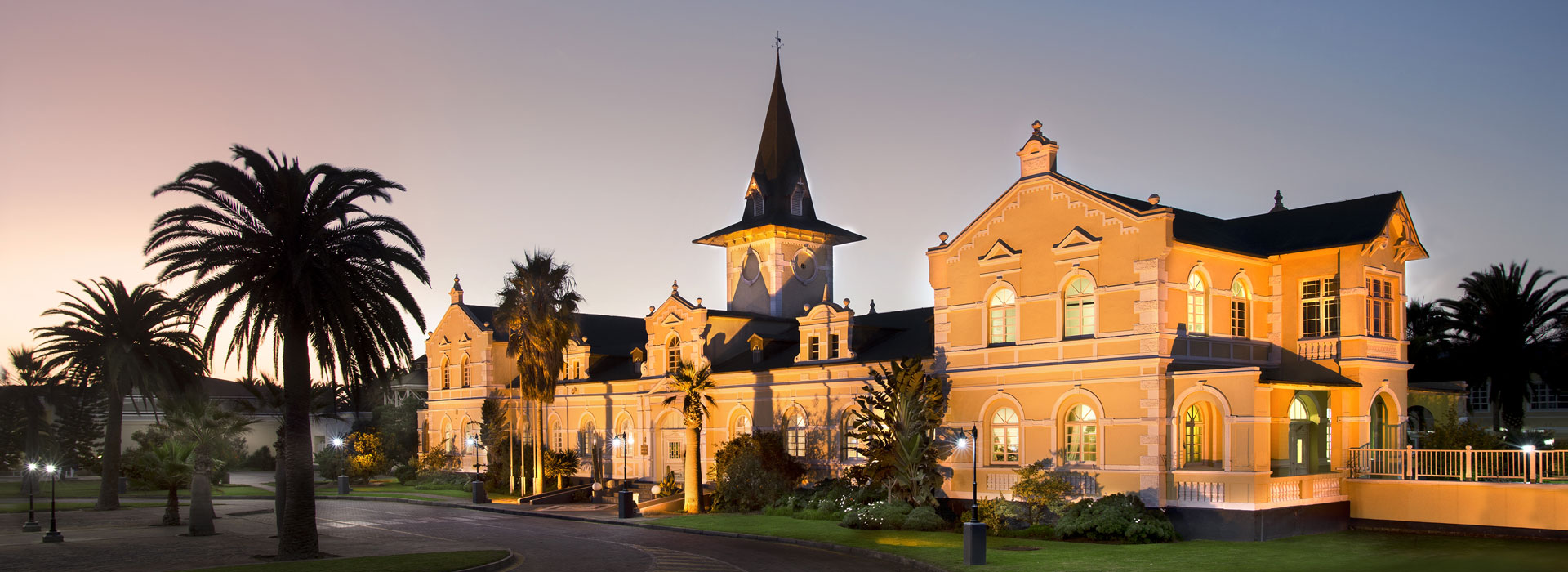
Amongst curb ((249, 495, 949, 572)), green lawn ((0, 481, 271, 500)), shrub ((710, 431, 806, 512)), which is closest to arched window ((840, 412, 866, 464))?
shrub ((710, 431, 806, 512))

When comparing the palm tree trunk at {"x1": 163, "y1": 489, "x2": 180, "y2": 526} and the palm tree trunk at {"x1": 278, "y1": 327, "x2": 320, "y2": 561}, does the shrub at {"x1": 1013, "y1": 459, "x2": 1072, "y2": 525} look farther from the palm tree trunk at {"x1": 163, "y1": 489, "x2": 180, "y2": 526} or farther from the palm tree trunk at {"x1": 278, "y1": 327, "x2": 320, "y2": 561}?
the palm tree trunk at {"x1": 163, "y1": 489, "x2": 180, "y2": 526}

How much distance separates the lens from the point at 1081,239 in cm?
3216

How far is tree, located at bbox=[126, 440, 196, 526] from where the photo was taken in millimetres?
35781

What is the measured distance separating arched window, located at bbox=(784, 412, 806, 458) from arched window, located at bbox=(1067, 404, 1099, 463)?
1247 centimetres

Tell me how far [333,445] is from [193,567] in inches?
1820

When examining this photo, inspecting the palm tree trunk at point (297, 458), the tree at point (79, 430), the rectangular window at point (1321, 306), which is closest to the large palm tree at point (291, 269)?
the palm tree trunk at point (297, 458)

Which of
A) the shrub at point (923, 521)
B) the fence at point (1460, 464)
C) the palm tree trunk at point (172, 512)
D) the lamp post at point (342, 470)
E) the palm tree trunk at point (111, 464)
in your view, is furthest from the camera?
the lamp post at point (342, 470)

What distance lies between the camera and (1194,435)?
3173 cm

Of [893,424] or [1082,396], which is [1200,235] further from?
[893,424]

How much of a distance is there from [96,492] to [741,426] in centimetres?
3452

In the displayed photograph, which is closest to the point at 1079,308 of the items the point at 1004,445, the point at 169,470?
the point at 1004,445

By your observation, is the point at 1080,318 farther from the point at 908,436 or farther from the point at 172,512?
the point at 172,512

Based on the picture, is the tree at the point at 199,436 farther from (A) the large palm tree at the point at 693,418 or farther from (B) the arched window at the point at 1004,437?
(B) the arched window at the point at 1004,437

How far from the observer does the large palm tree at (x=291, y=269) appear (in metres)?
25.3
